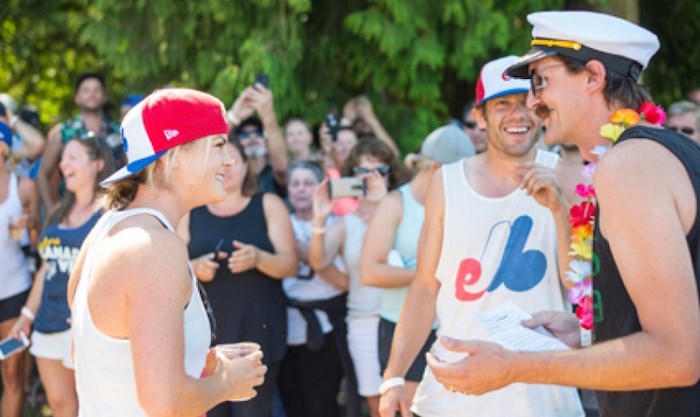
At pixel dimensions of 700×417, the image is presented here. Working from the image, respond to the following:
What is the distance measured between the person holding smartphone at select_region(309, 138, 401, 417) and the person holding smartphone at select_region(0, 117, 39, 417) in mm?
1993

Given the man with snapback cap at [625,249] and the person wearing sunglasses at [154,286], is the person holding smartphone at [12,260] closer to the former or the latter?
the person wearing sunglasses at [154,286]

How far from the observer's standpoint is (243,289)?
5379mm

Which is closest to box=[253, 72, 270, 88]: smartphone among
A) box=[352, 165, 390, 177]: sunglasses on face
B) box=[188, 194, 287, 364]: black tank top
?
box=[352, 165, 390, 177]: sunglasses on face

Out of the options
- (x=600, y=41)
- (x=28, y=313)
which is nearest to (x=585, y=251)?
(x=600, y=41)

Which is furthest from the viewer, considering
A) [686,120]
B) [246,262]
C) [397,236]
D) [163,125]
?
[686,120]

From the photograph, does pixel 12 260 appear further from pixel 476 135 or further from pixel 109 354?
pixel 109 354

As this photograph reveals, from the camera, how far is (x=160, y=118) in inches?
106

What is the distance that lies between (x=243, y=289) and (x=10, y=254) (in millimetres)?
1891

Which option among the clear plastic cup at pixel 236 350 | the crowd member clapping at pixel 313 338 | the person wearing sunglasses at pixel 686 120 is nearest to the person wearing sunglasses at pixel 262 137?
the crowd member clapping at pixel 313 338

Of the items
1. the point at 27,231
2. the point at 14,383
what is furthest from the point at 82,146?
the point at 14,383

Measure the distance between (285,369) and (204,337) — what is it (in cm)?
344

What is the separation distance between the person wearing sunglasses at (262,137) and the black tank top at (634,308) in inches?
174

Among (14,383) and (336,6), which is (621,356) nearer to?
(14,383)

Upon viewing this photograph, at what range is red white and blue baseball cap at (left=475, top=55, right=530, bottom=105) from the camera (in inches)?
150
